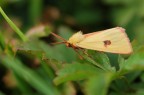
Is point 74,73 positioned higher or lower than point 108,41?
lower

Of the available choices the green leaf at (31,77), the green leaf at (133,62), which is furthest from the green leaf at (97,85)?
the green leaf at (31,77)

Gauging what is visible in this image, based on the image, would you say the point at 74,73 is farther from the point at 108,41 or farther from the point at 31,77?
the point at 31,77

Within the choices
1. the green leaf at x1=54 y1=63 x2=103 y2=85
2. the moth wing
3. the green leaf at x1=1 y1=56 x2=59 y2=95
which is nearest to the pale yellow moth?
the moth wing

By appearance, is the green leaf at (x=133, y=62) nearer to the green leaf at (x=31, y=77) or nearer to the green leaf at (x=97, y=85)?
the green leaf at (x=97, y=85)

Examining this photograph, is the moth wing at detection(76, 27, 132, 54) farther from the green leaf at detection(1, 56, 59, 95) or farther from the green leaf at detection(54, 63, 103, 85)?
the green leaf at detection(1, 56, 59, 95)

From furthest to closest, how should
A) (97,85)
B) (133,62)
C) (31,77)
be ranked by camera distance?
(31,77) < (133,62) < (97,85)

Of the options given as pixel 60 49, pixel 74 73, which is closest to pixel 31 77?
pixel 60 49
